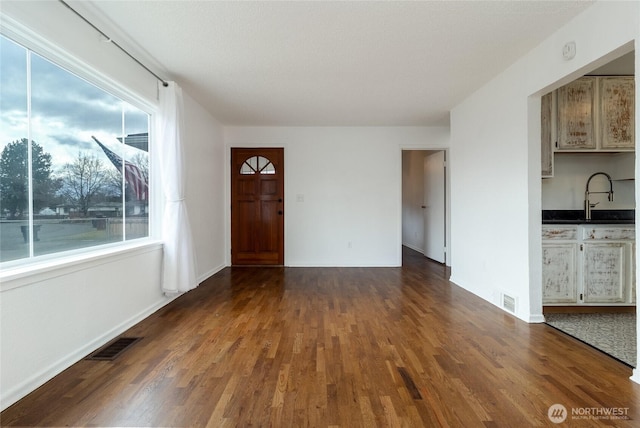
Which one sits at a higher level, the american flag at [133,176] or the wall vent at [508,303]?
the american flag at [133,176]

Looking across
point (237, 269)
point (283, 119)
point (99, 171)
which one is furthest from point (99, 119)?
point (237, 269)

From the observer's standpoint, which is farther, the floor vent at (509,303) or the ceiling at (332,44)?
the floor vent at (509,303)

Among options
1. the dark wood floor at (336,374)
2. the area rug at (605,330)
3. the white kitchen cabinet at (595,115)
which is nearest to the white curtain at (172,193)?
the dark wood floor at (336,374)

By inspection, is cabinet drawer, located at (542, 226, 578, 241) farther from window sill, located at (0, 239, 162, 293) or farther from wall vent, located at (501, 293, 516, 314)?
window sill, located at (0, 239, 162, 293)

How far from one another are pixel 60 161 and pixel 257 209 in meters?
3.66

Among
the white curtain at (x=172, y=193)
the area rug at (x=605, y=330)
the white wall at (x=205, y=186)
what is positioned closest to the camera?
the area rug at (x=605, y=330)

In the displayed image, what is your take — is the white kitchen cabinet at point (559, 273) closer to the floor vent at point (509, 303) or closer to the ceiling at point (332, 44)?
the floor vent at point (509, 303)

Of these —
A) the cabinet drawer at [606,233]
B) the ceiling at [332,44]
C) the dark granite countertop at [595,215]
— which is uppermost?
the ceiling at [332,44]

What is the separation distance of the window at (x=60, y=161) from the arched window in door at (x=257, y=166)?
2.64 metres

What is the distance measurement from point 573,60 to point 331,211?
3948 mm

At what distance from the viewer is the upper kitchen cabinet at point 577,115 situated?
3.27 metres

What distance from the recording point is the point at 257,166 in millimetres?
5871

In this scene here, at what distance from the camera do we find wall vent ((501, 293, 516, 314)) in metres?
3.18

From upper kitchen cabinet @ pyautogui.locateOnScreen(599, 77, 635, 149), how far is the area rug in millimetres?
1727
